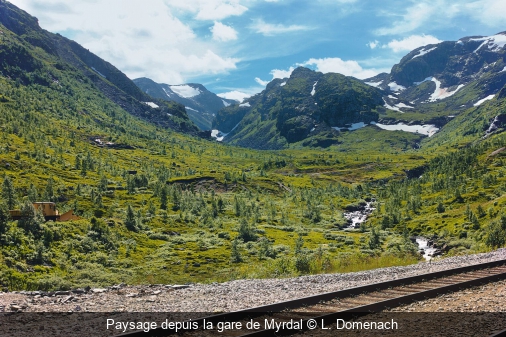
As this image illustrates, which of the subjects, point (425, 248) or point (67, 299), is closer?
point (67, 299)

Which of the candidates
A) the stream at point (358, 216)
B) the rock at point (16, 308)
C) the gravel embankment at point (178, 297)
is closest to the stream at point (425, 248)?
the stream at point (358, 216)

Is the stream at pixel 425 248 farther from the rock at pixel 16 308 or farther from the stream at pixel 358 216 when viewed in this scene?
the rock at pixel 16 308

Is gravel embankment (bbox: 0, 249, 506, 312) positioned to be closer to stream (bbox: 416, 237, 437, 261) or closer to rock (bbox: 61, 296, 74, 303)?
rock (bbox: 61, 296, 74, 303)

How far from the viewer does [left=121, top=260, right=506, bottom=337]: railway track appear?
40.6 ft

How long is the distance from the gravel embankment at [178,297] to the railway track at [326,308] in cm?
188

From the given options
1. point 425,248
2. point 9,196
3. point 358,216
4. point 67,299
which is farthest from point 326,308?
point 358,216

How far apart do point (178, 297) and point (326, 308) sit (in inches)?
336

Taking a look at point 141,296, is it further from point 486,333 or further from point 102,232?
point 102,232

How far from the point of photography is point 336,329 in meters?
12.7

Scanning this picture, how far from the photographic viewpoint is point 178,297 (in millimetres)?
19844

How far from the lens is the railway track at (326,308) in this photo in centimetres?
1238

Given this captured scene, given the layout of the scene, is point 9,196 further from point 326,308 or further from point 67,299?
point 326,308

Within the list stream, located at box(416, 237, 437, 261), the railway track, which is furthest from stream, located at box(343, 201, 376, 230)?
the railway track

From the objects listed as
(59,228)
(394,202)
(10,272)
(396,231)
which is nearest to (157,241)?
(59,228)
